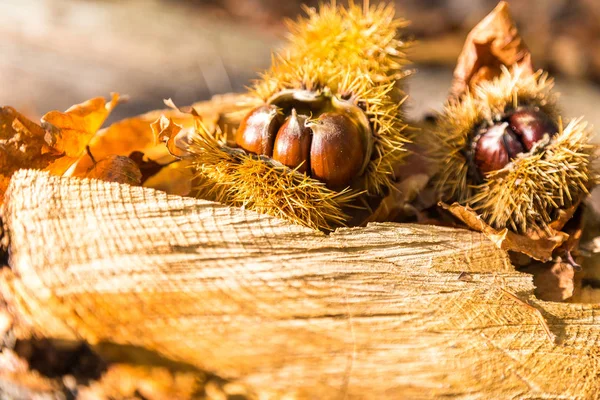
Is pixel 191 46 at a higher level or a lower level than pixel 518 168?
higher

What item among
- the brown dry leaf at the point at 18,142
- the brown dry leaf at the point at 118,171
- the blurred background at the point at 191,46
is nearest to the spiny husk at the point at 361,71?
the brown dry leaf at the point at 118,171

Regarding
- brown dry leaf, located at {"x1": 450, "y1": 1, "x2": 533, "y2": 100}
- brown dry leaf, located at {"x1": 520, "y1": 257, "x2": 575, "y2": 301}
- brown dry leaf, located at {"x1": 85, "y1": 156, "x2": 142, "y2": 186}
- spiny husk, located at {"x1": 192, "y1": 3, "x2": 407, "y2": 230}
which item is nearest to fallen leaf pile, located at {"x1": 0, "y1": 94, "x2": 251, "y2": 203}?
brown dry leaf, located at {"x1": 85, "y1": 156, "x2": 142, "y2": 186}

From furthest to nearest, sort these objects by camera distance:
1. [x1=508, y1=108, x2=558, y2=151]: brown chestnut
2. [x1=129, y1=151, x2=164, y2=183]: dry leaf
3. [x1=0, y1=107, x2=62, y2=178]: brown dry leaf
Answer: [x1=129, y1=151, x2=164, y2=183]: dry leaf → [x1=508, y1=108, x2=558, y2=151]: brown chestnut → [x1=0, y1=107, x2=62, y2=178]: brown dry leaf

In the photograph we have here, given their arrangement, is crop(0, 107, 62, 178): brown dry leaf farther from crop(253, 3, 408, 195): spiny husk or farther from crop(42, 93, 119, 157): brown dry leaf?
crop(253, 3, 408, 195): spiny husk

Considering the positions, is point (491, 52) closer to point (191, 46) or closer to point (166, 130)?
point (166, 130)

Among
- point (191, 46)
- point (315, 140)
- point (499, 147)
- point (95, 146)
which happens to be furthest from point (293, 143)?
point (191, 46)

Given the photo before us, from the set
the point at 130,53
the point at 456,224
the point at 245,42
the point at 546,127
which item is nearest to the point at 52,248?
the point at 456,224

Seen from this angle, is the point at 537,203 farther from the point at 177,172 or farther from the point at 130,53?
the point at 130,53
